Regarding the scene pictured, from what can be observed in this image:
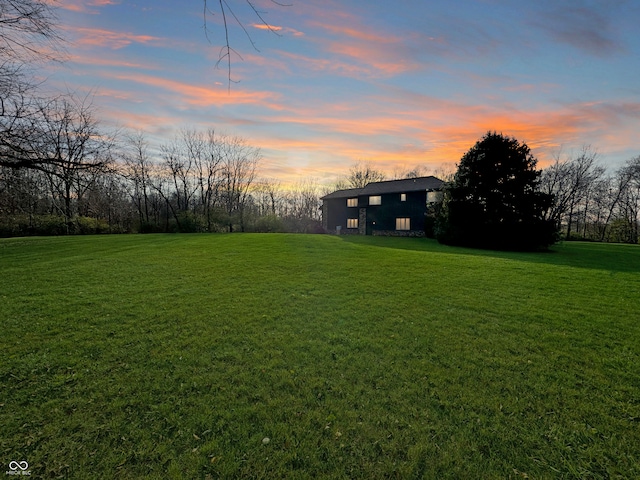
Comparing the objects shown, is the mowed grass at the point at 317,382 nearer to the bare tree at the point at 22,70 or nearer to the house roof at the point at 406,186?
the bare tree at the point at 22,70

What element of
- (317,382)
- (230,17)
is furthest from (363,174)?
(230,17)

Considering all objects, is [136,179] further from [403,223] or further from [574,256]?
[403,223]

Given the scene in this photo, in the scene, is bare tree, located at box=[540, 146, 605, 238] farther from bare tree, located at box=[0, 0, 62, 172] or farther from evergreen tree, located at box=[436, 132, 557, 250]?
bare tree, located at box=[0, 0, 62, 172]

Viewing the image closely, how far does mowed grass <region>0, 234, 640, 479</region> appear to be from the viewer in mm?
2350

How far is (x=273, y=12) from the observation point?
2.43 metres

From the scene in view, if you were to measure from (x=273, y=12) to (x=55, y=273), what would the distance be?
1060 centimetres


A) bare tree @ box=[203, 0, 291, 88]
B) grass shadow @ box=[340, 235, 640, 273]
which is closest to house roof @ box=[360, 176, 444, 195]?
grass shadow @ box=[340, 235, 640, 273]

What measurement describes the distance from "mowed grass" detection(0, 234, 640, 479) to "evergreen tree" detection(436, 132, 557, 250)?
11658 mm

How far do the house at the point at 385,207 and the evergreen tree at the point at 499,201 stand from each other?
296 inches

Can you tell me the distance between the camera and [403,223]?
101 ft

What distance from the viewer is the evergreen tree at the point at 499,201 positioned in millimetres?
17750

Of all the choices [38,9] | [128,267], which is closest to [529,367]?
[38,9]

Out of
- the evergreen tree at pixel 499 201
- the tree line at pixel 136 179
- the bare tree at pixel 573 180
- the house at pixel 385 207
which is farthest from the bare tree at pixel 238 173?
the bare tree at pixel 573 180

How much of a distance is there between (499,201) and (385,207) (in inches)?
569
